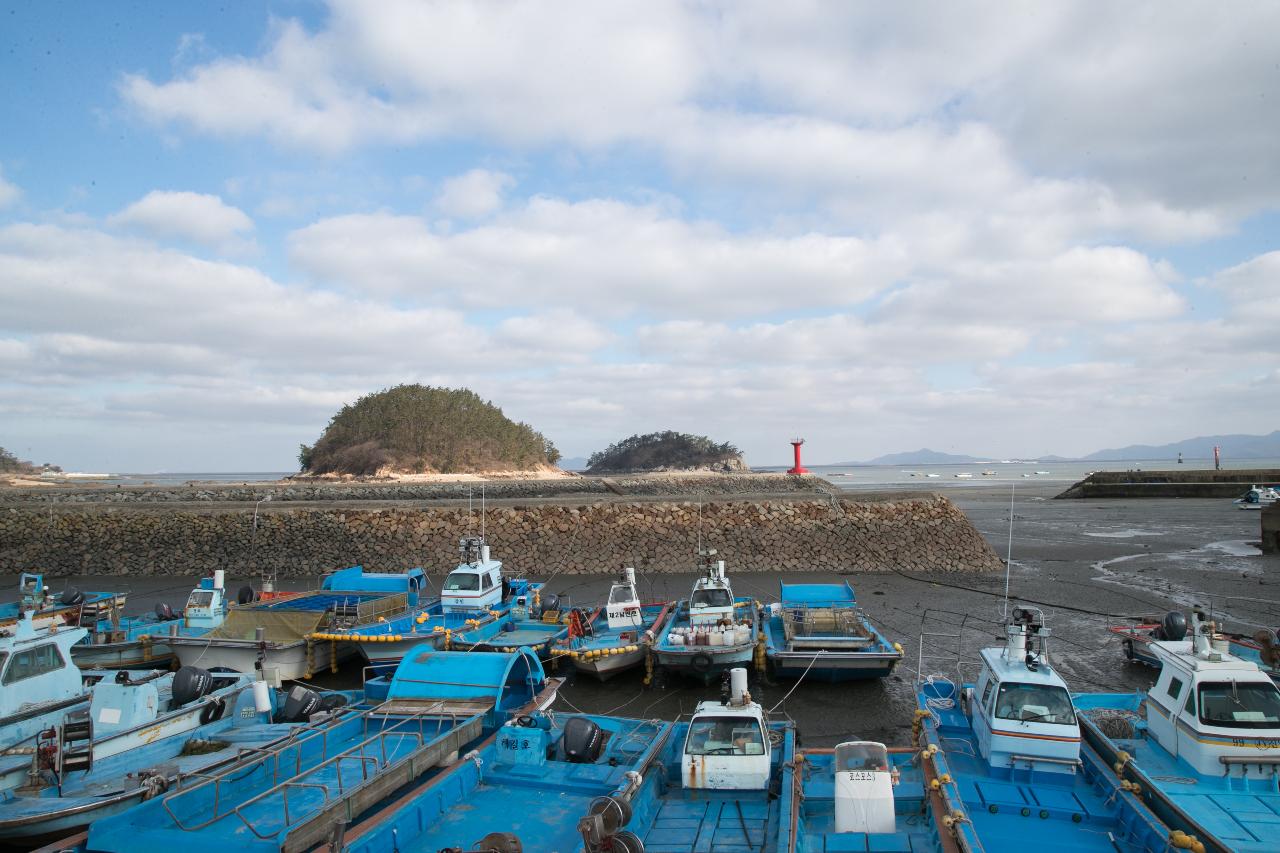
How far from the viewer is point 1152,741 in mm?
10734

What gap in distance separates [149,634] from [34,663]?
351 inches

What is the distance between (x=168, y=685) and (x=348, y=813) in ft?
22.6

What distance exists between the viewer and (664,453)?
385 feet

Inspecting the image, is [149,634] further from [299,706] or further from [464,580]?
[299,706]

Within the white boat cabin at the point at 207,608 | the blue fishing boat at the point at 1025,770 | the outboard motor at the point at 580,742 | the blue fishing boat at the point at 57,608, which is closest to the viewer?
the blue fishing boat at the point at 1025,770

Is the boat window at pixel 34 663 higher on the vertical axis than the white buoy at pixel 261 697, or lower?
higher

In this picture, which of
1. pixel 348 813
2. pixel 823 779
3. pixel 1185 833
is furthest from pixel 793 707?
pixel 348 813

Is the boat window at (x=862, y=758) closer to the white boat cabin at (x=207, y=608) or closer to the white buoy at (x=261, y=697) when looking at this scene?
the white buoy at (x=261, y=697)

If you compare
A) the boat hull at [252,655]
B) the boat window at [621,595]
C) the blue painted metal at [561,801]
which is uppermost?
the boat window at [621,595]

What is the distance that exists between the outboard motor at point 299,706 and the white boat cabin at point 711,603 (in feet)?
31.4

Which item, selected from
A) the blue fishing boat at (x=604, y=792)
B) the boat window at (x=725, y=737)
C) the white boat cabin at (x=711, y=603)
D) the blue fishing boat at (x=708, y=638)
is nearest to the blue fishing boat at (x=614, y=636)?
the blue fishing boat at (x=708, y=638)

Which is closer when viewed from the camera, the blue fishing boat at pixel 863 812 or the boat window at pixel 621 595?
the blue fishing boat at pixel 863 812

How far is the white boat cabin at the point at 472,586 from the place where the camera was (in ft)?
69.4

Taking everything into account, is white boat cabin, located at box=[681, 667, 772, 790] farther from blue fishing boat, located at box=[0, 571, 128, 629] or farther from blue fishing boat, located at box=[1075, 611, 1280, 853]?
blue fishing boat, located at box=[0, 571, 128, 629]
